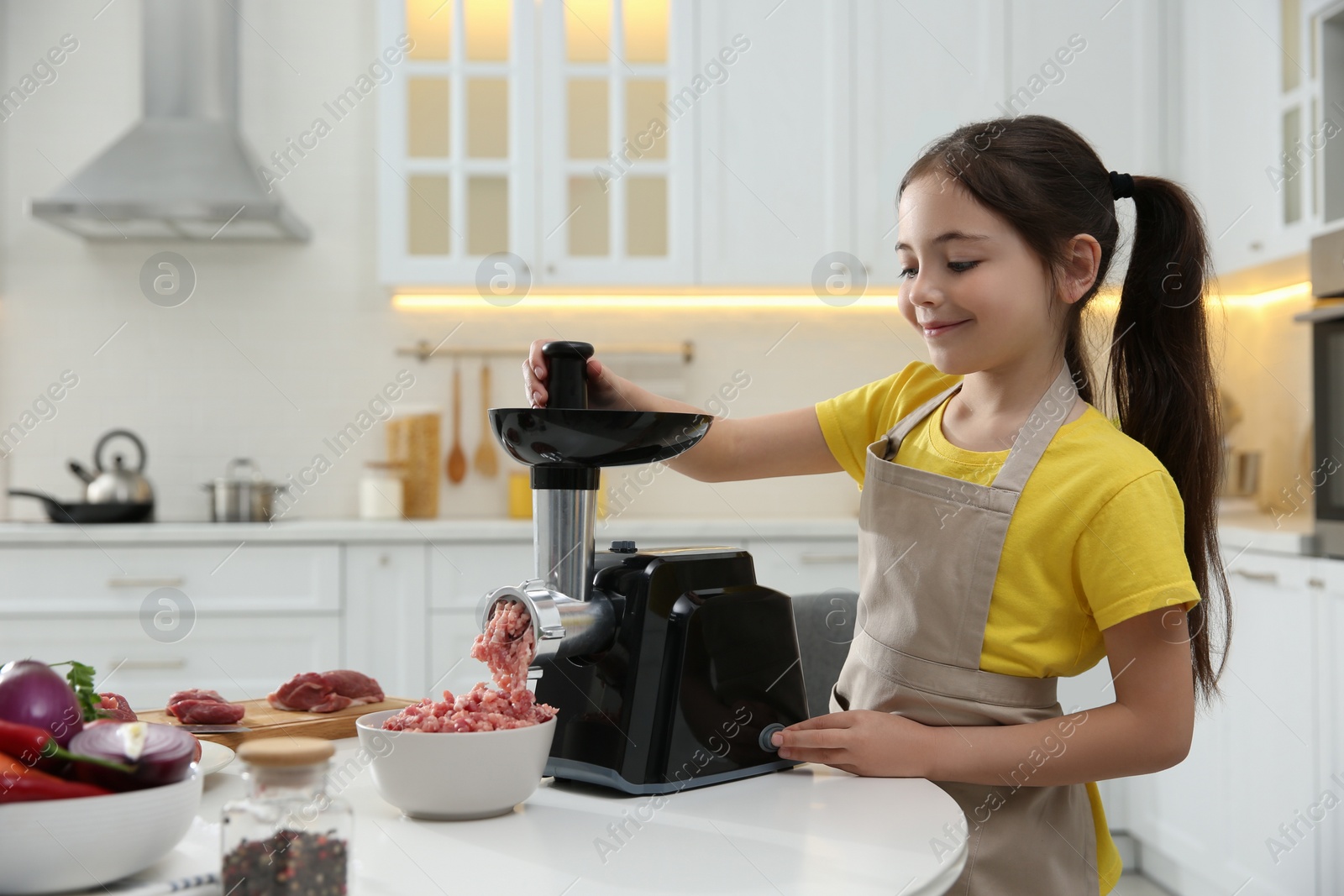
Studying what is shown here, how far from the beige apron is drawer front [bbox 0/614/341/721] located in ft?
6.47

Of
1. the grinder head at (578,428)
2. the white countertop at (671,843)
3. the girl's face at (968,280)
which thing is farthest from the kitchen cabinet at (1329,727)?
the grinder head at (578,428)

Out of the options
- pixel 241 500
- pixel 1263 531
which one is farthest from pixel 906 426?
pixel 241 500

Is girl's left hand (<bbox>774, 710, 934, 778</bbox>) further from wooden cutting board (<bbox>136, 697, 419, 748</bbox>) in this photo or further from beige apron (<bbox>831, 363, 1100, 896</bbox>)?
wooden cutting board (<bbox>136, 697, 419, 748</bbox>)

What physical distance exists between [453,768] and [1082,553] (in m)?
0.56

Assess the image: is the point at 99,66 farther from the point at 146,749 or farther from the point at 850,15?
the point at 146,749

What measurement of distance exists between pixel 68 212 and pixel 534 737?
2.68 meters

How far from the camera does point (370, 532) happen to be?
2.70 metres

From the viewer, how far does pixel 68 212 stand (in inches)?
112

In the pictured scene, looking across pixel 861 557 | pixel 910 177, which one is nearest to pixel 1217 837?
pixel 861 557

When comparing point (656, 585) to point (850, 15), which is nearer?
point (656, 585)

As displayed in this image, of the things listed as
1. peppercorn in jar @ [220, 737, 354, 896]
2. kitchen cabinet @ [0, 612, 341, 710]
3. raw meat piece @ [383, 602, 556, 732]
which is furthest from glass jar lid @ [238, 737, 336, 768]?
kitchen cabinet @ [0, 612, 341, 710]

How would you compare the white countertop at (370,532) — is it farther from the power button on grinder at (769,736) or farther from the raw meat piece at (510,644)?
the raw meat piece at (510,644)

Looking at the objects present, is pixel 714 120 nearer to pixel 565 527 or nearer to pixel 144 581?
pixel 144 581

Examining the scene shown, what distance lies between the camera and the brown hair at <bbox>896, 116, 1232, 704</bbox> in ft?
3.32
